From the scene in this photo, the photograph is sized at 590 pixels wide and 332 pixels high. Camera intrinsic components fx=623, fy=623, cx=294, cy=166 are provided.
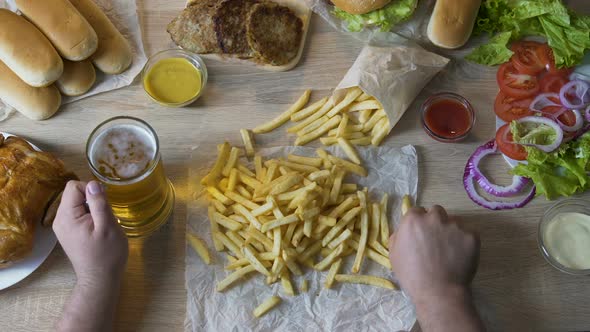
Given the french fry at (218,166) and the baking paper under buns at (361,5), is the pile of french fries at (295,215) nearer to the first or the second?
the french fry at (218,166)

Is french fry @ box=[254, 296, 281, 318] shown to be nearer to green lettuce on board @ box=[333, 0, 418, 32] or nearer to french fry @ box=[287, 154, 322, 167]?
french fry @ box=[287, 154, 322, 167]

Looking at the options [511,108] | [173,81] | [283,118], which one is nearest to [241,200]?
[283,118]

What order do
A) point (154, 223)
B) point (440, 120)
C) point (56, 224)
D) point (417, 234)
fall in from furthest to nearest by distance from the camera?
point (440, 120), point (154, 223), point (417, 234), point (56, 224)

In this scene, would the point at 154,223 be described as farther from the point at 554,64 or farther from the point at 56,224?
the point at 554,64

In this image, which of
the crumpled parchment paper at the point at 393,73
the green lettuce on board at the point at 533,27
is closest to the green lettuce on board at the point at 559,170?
the green lettuce on board at the point at 533,27

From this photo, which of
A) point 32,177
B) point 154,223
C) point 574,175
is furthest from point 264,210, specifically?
point 574,175

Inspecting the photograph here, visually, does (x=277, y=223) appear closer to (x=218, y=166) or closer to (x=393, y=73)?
(x=218, y=166)
